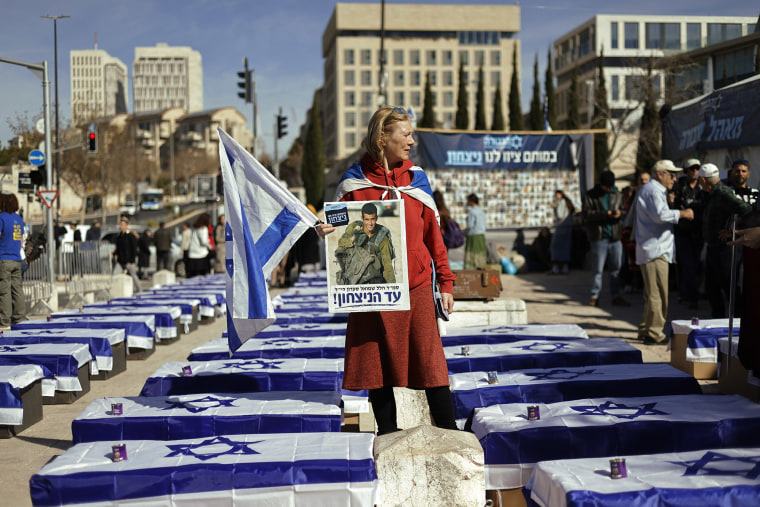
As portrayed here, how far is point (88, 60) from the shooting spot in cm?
15725

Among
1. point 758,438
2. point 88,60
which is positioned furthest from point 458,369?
point 88,60

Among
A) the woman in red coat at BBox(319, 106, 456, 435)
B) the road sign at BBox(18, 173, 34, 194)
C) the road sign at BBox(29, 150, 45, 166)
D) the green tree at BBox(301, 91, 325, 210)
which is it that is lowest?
the woman in red coat at BBox(319, 106, 456, 435)

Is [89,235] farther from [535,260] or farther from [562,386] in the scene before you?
[562,386]

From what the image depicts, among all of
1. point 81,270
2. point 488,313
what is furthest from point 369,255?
point 81,270

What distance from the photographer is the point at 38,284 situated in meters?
14.9

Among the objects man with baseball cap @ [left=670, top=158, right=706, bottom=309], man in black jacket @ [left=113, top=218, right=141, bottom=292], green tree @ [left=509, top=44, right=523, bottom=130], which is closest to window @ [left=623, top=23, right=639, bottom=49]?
green tree @ [left=509, top=44, right=523, bottom=130]

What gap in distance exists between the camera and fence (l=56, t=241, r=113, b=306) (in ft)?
51.6

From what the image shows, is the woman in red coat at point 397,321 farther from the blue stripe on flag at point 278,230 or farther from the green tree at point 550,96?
the green tree at point 550,96

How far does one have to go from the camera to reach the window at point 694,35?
53.4ft

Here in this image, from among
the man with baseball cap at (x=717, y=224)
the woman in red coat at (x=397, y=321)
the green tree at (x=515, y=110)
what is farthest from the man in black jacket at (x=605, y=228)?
the green tree at (x=515, y=110)

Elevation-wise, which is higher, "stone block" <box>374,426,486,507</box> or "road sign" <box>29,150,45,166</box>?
"road sign" <box>29,150,45,166</box>

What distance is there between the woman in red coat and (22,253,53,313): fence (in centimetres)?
1208

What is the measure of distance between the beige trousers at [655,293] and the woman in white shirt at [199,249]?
10574 mm

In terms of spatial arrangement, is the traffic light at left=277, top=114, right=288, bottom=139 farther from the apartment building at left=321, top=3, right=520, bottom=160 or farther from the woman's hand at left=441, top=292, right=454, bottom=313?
the apartment building at left=321, top=3, right=520, bottom=160
